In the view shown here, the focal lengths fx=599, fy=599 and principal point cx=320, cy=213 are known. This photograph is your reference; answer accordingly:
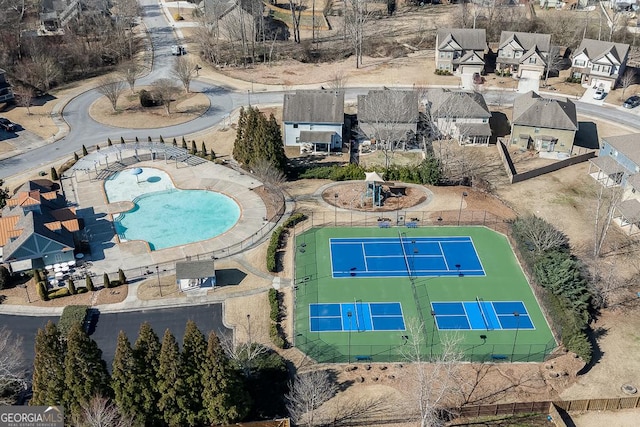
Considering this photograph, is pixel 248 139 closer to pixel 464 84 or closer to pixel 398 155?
pixel 398 155

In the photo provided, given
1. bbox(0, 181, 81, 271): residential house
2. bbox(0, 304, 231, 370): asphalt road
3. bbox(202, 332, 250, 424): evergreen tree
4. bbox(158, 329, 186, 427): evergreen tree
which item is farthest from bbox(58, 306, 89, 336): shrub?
bbox(202, 332, 250, 424): evergreen tree

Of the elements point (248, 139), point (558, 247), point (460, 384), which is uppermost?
point (248, 139)

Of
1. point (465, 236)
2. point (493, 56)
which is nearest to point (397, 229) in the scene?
point (465, 236)

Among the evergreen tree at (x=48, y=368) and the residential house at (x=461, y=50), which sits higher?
the residential house at (x=461, y=50)

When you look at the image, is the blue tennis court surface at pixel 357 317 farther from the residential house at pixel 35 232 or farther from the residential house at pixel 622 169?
the residential house at pixel 622 169

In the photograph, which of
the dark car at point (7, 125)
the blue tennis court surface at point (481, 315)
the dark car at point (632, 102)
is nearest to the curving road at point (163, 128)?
the dark car at point (632, 102)

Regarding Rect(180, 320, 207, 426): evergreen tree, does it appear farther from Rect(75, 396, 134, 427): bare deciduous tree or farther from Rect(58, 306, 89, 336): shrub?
Rect(58, 306, 89, 336): shrub

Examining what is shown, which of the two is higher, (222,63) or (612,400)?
(222,63)
